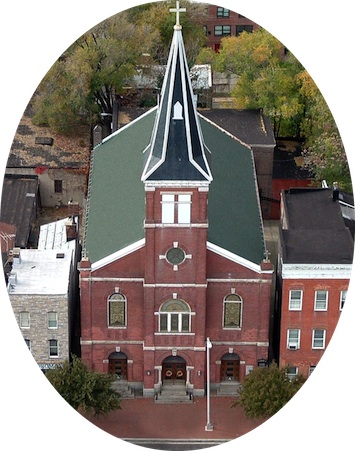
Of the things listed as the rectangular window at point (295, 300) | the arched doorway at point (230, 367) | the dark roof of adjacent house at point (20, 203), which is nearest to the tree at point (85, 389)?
the arched doorway at point (230, 367)

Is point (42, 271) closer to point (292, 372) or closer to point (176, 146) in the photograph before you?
point (176, 146)

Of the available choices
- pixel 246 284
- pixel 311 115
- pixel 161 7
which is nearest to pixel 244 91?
pixel 311 115

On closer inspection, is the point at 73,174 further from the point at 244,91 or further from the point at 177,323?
the point at 177,323

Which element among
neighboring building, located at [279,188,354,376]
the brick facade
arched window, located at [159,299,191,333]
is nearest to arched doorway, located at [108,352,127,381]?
the brick facade

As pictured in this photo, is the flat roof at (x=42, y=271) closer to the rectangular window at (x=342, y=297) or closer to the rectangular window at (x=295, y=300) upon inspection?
the rectangular window at (x=295, y=300)

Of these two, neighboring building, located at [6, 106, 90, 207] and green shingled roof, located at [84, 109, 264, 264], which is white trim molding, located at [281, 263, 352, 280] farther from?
neighboring building, located at [6, 106, 90, 207]

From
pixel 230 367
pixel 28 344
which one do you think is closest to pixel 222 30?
pixel 230 367
